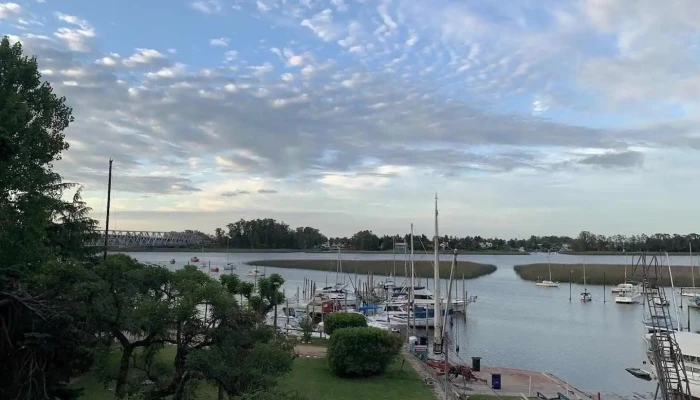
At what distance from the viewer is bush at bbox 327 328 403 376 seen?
83.9ft

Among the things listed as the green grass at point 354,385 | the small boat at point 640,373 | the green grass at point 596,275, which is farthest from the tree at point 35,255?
the green grass at point 596,275

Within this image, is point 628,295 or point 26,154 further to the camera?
point 628,295

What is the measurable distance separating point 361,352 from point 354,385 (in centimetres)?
173

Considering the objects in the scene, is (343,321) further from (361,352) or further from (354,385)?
(354,385)

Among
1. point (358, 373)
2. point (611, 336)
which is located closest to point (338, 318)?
point (358, 373)

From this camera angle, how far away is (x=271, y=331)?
1430 centimetres

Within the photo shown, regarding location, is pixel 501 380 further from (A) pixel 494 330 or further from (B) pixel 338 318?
(A) pixel 494 330

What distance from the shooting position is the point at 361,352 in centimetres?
2561

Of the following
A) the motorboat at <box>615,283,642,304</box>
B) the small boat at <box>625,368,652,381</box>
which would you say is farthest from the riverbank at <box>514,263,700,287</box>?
the small boat at <box>625,368,652,381</box>

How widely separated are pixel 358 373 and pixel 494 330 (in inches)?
1078

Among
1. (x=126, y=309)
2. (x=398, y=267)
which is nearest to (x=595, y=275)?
(x=398, y=267)

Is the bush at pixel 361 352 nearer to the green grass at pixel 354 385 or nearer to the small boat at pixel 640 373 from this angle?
the green grass at pixel 354 385

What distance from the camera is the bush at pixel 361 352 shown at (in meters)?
25.6

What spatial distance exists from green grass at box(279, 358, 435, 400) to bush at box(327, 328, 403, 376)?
1.45 ft
